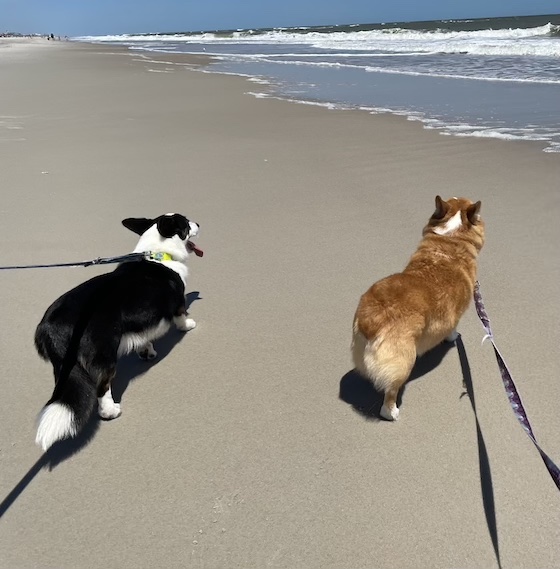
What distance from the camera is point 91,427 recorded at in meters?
2.21

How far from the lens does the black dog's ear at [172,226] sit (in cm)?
283

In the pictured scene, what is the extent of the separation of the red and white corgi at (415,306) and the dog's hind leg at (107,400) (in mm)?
1143

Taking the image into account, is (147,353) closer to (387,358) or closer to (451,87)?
(387,358)

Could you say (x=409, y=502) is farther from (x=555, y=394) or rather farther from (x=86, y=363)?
(x=86, y=363)

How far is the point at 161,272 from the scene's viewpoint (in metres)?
2.66

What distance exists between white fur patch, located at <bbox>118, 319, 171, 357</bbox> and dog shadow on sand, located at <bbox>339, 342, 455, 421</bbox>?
0.99 m

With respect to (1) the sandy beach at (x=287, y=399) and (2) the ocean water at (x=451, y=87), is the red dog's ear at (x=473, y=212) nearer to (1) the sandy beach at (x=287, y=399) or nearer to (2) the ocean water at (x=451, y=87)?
(1) the sandy beach at (x=287, y=399)

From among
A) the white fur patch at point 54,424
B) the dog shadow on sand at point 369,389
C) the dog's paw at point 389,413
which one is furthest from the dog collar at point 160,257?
the dog's paw at point 389,413

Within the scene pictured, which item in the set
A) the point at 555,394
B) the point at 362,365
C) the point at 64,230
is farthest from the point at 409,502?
the point at 64,230

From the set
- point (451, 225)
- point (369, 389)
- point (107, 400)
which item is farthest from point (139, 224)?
point (451, 225)

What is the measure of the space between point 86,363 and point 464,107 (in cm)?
827

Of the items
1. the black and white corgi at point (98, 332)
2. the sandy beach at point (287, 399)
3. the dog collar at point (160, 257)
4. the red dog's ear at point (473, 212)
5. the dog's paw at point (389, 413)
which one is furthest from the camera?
the dog collar at point (160, 257)

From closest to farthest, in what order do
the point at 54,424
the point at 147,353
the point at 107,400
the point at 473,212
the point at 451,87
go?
the point at 54,424 → the point at 107,400 → the point at 473,212 → the point at 147,353 → the point at 451,87

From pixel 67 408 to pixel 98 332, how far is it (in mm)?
354
